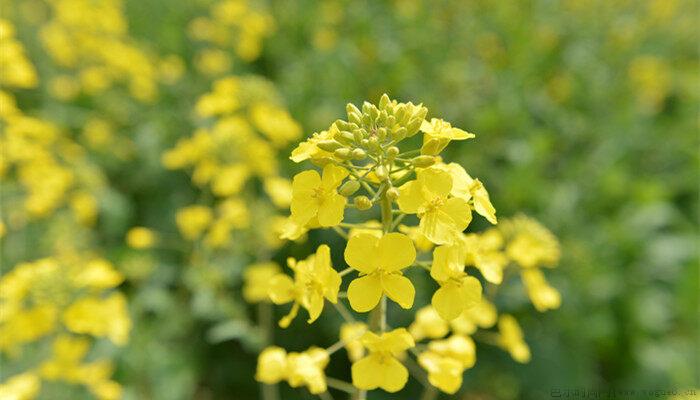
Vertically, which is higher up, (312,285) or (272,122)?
(272,122)

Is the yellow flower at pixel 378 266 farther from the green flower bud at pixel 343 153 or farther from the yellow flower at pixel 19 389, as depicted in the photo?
the yellow flower at pixel 19 389

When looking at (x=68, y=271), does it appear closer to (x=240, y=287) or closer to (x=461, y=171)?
(x=240, y=287)

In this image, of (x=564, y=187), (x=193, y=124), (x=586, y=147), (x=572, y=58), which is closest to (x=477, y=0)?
(x=572, y=58)

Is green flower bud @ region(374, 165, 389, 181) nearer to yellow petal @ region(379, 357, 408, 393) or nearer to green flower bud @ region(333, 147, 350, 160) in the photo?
green flower bud @ region(333, 147, 350, 160)

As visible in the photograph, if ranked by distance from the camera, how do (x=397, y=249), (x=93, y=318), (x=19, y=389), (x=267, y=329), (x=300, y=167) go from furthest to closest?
(x=300, y=167)
(x=267, y=329)
(x=93, y=318)
(x=19, y=389)
(x=397, y=249)

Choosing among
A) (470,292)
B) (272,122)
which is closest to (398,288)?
(470,292)

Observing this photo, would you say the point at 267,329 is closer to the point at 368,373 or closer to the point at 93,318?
the point at 93,318

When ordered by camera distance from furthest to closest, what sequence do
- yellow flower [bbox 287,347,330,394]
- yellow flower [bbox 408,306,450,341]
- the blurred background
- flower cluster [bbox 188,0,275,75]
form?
1. flower cluster [bbox 188,0,275,75]
2. the blurred background
3. yellow flower [bbox 408,306,450,341]
4. yellow flower [bbox 287,347,330,394]

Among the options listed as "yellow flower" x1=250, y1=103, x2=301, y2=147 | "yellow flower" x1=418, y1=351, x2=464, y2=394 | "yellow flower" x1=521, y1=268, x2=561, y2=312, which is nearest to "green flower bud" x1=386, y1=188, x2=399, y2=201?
"yellow flower" x1=418, y1=351, x2=464, y2=394
